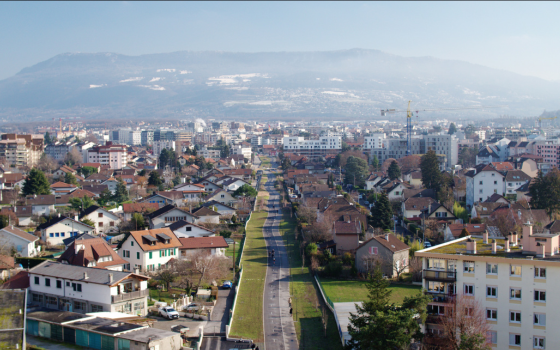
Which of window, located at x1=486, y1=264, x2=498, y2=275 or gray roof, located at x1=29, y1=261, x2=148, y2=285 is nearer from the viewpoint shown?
window, located at x1=486, y1=264, x2=498, y2=275

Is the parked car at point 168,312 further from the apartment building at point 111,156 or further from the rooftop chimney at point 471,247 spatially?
the apartment building at point 111,156

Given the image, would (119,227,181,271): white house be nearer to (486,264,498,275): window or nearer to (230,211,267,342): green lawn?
(230,211,267,342): green lawn

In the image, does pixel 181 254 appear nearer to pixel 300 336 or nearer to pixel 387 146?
pixel 300 336

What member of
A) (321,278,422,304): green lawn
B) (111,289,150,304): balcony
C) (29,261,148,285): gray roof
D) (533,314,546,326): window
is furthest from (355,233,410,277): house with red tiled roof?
(29,261,148,285): gray roof

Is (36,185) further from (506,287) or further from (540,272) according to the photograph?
(540,272)

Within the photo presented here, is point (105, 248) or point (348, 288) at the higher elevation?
point (105, 248)

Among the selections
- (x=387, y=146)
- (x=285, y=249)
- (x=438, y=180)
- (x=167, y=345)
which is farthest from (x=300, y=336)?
(x=387, y=146)
